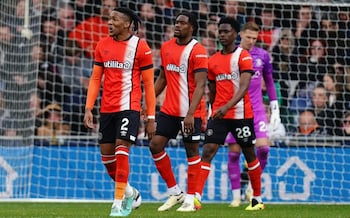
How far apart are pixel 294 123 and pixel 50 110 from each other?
148 inches

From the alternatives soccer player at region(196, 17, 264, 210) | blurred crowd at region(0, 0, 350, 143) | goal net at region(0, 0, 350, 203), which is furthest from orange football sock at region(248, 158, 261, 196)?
blurred crowd at region(0, 0, 350, 143)

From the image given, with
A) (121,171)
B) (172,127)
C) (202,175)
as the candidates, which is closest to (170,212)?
(202,175)

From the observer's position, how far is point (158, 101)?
1483 cm

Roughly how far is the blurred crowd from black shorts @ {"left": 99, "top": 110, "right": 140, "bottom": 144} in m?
4.49

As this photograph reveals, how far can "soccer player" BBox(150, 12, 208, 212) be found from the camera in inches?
416

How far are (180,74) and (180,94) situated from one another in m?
0.23

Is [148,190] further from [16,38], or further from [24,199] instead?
[16,38]

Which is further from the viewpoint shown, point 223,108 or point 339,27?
point 339,27

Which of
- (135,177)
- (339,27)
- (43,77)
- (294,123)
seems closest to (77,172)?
(135,177)

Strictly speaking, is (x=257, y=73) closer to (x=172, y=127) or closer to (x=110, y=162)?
(x=172, y=127)

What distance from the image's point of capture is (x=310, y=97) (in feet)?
48.1

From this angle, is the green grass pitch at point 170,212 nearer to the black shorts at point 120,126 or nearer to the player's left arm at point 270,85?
the black shorts at point 120,126

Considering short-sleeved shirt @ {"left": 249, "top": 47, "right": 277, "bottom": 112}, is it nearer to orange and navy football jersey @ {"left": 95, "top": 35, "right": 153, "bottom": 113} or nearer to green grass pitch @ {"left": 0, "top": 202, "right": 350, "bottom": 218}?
green grass pitch @ {"left": 0, "top": 202, "right": 350, "bottom": 218}

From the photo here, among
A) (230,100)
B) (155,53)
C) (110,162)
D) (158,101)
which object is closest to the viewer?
(110,162)
